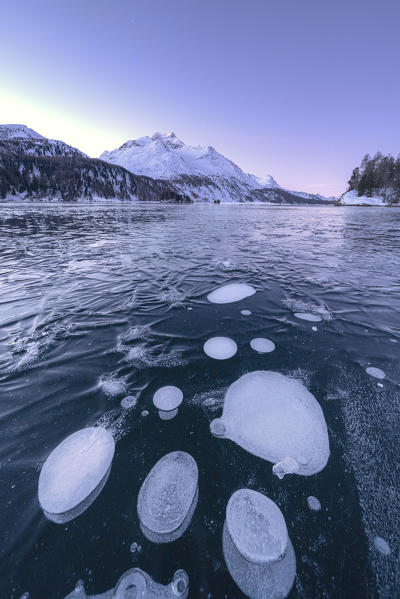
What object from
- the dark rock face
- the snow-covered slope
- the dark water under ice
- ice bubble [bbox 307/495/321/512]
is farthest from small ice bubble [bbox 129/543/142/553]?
the dark rock face

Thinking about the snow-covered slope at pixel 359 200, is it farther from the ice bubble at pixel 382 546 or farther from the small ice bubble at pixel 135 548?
the small ice bubble at pixel 135 548

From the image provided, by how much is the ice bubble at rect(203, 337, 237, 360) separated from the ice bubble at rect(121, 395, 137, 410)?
146cm

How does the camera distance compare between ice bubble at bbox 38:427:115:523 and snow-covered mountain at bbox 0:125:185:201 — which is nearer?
ice bubble at bbox 38:427:115:523

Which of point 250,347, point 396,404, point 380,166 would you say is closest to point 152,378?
point 250,347

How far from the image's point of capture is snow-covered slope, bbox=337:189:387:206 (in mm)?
87125

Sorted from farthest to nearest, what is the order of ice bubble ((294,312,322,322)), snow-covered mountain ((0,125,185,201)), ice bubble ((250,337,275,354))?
1. snow-covered mountain ((0,125,185,201))
2. ice bubble ((294,312,322,322))
3. ice bubble ((250,337,275,354))

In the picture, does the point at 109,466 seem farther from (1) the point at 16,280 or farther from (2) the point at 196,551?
(1) the point at 16,280

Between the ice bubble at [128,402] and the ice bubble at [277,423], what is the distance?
42.7 inches

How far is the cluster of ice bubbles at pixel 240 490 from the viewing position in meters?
1.60

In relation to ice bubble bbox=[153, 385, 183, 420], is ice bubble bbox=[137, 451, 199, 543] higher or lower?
lower

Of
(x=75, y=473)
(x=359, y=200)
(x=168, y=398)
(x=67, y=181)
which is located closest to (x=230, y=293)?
(x=168, y=398)

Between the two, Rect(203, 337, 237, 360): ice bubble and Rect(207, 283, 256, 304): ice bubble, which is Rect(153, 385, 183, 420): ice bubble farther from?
Rect(207, 283, 256, 304): ice bubble

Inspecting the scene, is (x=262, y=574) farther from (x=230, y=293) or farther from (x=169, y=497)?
(x=230, y=293)

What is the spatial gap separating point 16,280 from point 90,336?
4.89 meters
